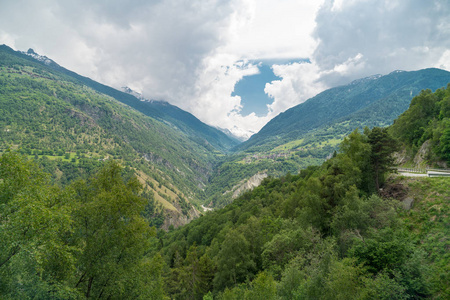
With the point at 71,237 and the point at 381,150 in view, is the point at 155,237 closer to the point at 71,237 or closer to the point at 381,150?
the point at 71,237

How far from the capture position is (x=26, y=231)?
11.7m

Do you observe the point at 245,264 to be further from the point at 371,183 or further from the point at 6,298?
the point at 6,298

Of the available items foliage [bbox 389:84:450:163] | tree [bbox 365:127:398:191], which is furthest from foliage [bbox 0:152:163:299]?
foliage [bbox 389:84:450:163]

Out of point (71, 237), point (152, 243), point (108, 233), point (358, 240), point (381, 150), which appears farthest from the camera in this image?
point (381, 150)

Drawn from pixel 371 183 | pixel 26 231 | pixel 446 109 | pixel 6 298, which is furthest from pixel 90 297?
pixel 446 109

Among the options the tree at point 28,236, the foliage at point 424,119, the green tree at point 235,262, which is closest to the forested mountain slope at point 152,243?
the tree at point 28,236

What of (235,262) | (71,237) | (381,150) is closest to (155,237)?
(71,237)

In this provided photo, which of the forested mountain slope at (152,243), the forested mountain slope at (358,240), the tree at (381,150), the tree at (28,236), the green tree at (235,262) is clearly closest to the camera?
the tree at (28,236)

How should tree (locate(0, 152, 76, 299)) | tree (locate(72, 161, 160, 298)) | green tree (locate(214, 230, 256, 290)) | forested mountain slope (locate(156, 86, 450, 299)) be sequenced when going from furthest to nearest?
1. green tree (locate(214, 230, 256, 290))
2. forested mountain slope (locate(156, 86, 450, 299))
3. tree (locate(72, 161, 160, 298))
4. tree (locate(0, 152, 76, 299))

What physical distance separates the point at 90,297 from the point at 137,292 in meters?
3.32

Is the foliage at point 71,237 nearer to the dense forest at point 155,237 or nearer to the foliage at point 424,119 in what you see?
the dense forest at point 155,237

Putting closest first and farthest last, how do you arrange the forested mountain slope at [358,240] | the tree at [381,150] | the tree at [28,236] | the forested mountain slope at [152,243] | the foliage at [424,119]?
the tree at [28,236]
the forested mountain slope at [152,243]
the forested mountain slope at [358,240]
the tree at [381,150]
the foliage at [424,119]

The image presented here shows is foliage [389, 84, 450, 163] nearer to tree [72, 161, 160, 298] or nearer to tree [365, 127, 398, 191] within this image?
tree [365, 127, 398, 191]

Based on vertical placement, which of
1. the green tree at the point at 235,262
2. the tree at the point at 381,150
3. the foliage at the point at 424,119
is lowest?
the green tree at the point at 235,262
